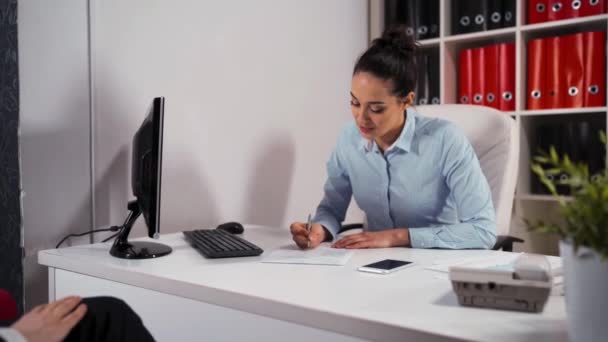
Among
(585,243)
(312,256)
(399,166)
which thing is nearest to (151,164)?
(312,256)

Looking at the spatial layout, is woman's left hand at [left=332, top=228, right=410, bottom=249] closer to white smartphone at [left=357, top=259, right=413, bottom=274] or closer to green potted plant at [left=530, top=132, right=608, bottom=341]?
white smartphone at [left=357, top=259, right=413, bottom=274]

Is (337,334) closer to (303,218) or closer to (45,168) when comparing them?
(45,168)

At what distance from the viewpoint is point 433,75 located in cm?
277

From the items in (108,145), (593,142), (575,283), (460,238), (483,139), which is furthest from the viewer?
(593,142)

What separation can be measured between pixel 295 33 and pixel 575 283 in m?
Result: 1.89

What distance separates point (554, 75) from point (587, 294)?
6.27ft

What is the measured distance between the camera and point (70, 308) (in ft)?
3.09

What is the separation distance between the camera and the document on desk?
4.06 feet

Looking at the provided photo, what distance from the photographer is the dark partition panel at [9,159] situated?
1429mm

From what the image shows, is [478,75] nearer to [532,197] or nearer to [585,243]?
[532,197]

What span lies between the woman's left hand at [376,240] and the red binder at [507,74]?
1.27 metres

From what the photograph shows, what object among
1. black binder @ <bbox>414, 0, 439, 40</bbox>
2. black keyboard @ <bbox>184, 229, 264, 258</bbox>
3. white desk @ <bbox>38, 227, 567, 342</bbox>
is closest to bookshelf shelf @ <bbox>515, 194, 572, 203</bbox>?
black binder @ <bbox>414, 0, 439, 40</bbox>

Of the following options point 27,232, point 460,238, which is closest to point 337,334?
point 460,238

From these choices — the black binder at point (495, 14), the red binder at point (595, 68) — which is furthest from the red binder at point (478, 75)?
the red binder at point (595, 68)
